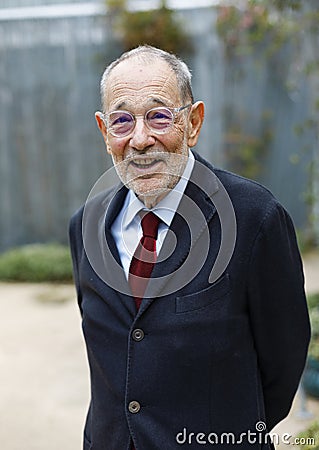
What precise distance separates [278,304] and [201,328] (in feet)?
0.70

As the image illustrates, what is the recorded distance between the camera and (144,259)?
171 cm

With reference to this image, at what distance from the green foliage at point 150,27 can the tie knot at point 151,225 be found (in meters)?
6.03

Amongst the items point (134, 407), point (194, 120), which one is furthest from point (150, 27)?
point (134, 407)

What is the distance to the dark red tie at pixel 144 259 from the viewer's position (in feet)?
5.58

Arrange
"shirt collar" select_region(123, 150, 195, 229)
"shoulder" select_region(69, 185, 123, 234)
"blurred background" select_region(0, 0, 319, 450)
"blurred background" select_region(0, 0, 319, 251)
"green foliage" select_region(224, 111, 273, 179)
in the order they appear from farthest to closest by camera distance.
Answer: "green foliage" select_region(224, 111, 273, 179), "blurred background" select_region(0, 0, 319, 251), "blurred background" select_region(0, 0, 319, 450), "shoulder" select_region(69, 185, 123, 234), "shirt collar" select_region(123, 150, 195, 229)

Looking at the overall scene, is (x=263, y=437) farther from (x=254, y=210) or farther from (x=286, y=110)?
(x=286, y=110)

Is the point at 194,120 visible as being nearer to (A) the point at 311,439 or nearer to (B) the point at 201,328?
(B) the point at 201,328

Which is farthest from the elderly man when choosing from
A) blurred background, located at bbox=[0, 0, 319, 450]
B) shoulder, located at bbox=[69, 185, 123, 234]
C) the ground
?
blurred background, located at bbox=[0, 0, 319, 450]

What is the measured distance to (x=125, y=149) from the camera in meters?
1.70

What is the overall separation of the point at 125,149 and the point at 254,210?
35 cm

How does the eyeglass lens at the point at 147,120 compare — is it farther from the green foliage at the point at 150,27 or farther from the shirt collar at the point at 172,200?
the green foliage at the point at 150,27

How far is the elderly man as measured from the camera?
1.64 metres

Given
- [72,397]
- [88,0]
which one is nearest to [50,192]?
[88,0]

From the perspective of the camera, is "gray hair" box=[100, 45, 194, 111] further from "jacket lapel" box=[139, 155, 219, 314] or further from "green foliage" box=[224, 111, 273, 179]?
"green foliage" box=[224, 111, 273, 179]
